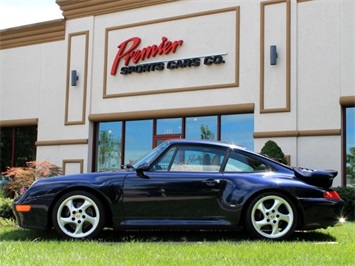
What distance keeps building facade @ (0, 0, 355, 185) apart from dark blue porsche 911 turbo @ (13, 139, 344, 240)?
6.38m

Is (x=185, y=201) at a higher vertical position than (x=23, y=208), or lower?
higher

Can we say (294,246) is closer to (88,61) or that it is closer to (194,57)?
(194,57)

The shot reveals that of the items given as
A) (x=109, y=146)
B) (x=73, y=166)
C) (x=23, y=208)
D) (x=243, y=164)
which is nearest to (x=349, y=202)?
(x=243, y=164)

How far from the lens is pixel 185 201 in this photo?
575 cm

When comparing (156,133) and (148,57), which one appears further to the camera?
(148,57)

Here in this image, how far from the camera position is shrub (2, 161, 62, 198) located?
A: 49.0ft

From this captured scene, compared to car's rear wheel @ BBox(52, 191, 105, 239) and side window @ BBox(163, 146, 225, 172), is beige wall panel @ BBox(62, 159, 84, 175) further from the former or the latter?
side window @ BBox(163, 146, 225, 172)

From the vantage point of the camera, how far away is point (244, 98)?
13.1m

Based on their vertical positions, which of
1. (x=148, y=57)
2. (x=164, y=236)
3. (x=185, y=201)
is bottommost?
(x=164, y=236)

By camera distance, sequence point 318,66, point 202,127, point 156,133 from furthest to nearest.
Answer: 1. point 156,133
2. point 202,127
3. point 318,66

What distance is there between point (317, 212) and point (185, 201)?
1.53 m

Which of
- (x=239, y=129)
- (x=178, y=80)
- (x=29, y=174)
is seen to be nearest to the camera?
(x=239, y=129)

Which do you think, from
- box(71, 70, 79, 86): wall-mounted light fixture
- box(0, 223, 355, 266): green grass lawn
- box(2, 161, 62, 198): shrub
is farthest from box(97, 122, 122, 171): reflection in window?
box(0, 223, 355, 266): green grass lawn

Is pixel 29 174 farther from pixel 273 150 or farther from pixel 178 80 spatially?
pixel 273 150
